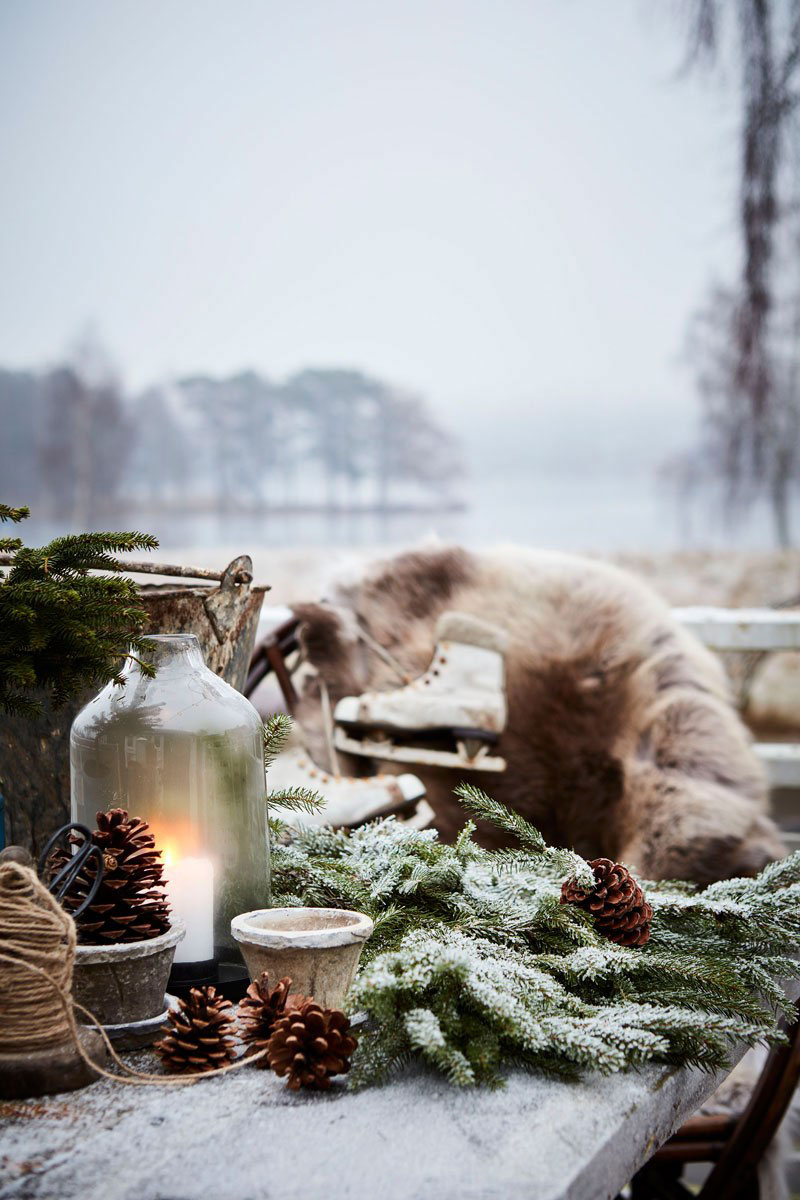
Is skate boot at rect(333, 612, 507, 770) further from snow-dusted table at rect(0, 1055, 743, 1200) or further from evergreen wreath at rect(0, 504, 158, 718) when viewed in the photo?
snow-dusted table at rect(0, 1055, 743, 1200)

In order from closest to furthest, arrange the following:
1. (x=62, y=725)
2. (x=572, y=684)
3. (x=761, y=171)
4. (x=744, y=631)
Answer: (x=62, y=725) < (x=572, y=684) < (x=744, y=631) < (x=761, y=171)

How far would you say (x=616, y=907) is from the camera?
656mm

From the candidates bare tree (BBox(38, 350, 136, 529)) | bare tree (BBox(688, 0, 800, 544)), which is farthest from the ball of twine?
bare tree (BBox(38, 350, 136, 529))

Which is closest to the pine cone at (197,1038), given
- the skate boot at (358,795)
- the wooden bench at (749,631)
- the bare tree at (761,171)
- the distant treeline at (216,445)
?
the skate boot at (358,795)

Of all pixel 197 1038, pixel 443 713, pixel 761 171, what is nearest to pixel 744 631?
pixel 443 713

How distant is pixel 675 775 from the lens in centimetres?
138

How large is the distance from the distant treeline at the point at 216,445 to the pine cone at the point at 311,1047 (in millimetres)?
3746

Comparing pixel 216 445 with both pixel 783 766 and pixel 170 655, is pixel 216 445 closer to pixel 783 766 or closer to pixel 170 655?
pixel 783 766

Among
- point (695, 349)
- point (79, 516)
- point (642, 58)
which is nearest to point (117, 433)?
point (79, 516)

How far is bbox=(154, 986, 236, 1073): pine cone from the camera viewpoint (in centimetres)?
53

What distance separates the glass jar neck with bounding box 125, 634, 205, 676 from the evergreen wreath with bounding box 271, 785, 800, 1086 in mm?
171

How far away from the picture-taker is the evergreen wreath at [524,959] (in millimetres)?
520

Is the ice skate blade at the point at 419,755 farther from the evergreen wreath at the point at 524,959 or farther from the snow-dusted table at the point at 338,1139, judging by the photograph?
the snow-dusted table at the point at 338,1139

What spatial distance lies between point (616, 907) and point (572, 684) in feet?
3.07
